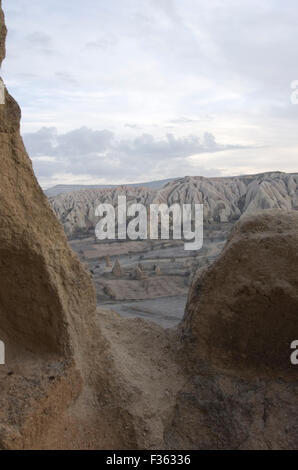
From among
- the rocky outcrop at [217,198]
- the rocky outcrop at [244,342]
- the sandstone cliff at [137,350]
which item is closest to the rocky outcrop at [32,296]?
the sandstone cliff at [137,350]

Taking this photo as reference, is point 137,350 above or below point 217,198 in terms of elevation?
below

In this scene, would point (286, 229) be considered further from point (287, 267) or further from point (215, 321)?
point (215, 321)

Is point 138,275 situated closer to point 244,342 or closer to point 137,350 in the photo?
point 137,350

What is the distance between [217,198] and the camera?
163ft

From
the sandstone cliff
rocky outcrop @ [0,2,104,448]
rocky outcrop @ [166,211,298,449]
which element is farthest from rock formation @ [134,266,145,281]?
rocky outcrop @ [0,2,104,448]

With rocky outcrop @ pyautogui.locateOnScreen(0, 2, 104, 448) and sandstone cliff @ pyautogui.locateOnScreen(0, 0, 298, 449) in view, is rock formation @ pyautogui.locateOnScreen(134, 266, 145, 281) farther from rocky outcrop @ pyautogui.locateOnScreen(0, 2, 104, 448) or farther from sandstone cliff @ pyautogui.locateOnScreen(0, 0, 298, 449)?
rocky outcrop @ pyautogui.locateOnScreen(0, 2, 104, 448)

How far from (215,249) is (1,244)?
2277cm

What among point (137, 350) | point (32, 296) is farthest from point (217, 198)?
point (32, 296)

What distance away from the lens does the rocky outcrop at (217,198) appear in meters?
42.0

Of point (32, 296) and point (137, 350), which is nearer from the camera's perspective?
point (32, 296)

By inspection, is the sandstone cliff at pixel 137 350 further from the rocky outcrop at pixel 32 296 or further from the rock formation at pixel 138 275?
the rock formation at pixel 138 275

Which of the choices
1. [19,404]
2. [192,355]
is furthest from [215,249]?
[19,404]

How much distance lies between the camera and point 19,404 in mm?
3100

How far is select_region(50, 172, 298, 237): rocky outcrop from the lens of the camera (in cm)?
4197
